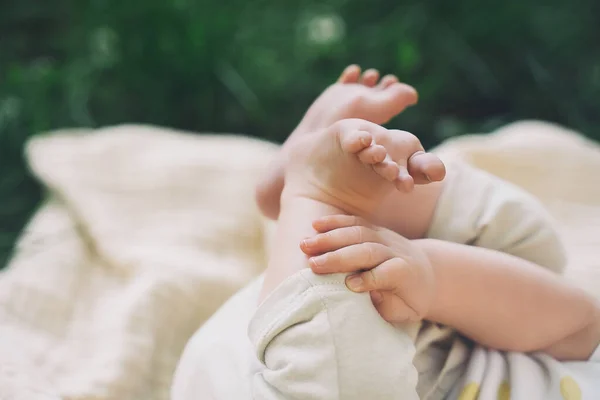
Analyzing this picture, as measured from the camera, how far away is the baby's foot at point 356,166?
1.76ft

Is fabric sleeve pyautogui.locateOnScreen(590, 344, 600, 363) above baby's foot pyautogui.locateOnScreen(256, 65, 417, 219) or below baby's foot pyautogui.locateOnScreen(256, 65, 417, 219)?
below

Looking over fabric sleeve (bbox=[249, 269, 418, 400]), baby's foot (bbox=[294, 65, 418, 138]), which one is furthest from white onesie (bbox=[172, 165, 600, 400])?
baby's foot (bbox=[294, 65, 418, 138])

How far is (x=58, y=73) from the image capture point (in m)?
1.62

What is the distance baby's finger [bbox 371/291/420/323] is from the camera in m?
0.57

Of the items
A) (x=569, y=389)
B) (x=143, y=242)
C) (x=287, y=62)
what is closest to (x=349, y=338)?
(x=569, y=389)

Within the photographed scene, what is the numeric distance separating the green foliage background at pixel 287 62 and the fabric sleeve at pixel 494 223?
841 millimetres

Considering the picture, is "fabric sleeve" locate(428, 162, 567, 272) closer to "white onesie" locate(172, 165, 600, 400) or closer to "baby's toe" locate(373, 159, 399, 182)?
"white onesie" locate(172, 165, 600, 400)

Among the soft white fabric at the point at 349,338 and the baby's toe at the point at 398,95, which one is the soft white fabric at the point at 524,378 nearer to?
the soft white fabric at the point at 349,338

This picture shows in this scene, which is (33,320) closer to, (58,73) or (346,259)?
(346,259)

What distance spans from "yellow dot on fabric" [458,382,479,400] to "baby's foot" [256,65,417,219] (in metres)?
0.27

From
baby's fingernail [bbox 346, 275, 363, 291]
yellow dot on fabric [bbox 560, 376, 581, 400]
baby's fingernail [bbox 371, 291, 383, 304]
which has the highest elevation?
baby's fingernail [bbox 346, 275, 363, 291]

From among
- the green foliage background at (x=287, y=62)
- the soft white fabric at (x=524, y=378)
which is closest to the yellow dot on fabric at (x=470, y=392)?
the soft white fabric at (x=524, y=378)

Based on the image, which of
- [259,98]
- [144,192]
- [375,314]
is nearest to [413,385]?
[375,314]

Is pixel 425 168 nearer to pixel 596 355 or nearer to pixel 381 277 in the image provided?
pixel 381 277
